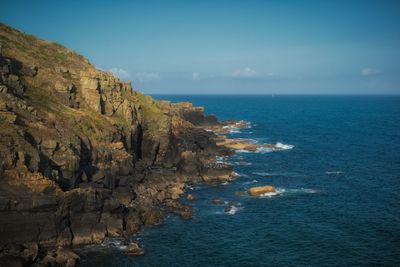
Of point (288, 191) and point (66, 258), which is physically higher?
point (288, 191)

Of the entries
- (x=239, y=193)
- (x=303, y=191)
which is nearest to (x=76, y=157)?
(x=239, y=193)

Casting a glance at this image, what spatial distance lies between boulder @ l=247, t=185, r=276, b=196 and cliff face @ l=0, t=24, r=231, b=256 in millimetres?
11381

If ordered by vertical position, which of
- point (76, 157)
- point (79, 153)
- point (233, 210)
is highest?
point (79, 153)

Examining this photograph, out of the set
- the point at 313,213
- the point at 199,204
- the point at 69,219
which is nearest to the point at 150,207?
the point at 199,204

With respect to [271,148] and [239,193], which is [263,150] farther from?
[239,193]

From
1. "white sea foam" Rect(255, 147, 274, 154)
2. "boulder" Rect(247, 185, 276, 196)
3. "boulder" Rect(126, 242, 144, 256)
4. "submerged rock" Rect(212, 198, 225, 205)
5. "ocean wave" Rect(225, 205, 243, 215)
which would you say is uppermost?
"white sea foam" Rect(255, 147, 274, 154)

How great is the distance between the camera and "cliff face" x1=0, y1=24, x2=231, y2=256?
57.5m

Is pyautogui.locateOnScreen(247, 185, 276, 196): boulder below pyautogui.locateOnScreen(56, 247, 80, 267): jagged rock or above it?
above

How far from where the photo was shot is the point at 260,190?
285 ft

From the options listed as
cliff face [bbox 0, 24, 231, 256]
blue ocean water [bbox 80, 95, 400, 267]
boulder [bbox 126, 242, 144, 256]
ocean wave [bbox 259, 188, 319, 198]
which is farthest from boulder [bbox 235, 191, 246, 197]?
boulder [bbox 126, 242, 144, 256]

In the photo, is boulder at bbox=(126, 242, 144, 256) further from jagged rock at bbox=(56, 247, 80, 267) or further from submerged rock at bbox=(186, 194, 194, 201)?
submerged rock at bbox=(186, 194, 194, 201)

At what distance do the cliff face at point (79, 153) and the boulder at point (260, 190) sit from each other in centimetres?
1138

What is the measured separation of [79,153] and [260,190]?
3680 cm

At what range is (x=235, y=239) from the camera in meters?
64.3
